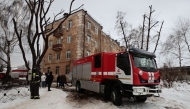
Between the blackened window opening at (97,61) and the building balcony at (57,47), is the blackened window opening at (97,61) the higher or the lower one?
the lower one

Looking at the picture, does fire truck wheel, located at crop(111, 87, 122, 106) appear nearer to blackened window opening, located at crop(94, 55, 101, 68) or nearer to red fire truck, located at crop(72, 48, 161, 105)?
red fire truck, located at crop(72, 48, 161, 105)

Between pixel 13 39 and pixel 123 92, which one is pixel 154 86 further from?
pixel 13 39

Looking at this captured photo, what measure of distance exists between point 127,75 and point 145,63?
4.15 ft

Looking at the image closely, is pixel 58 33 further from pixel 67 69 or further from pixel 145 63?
pixel 145 63

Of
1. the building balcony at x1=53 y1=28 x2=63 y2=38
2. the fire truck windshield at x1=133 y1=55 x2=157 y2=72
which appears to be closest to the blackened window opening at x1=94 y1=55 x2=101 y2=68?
the fire truck windshield at x1=133 y1=55 x2=157 y2=72

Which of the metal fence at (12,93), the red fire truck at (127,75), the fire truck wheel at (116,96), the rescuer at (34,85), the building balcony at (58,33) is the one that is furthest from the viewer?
the building balcony at (58,33)

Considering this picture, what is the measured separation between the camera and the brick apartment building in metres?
31.8

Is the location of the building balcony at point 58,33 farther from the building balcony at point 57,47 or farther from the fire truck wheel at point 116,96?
the fire truck wheel at point 116,96

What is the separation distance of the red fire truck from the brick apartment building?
20.1 metres

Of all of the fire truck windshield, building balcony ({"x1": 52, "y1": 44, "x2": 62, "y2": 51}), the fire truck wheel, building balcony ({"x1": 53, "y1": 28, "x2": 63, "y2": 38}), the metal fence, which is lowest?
the metal fence

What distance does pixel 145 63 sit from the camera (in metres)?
9.13

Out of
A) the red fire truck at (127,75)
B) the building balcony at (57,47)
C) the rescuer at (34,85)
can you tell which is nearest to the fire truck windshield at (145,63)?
the red fire truck at (127,75)

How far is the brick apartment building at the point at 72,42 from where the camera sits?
31.8 m

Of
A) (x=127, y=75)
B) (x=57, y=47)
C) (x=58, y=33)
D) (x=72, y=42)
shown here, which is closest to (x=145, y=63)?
(x=127, y=75)
